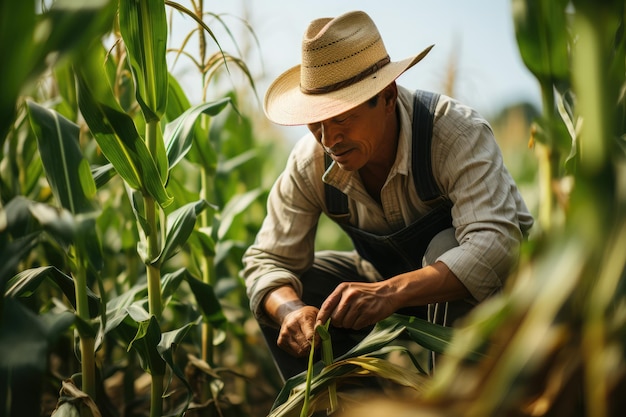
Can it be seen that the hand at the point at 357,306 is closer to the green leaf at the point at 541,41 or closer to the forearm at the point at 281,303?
the forearm at the point at 281,303

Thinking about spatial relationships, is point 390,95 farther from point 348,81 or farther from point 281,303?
point 281,303

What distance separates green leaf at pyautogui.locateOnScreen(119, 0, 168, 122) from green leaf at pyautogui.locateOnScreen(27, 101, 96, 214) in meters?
0.19

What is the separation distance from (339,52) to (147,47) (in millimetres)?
512

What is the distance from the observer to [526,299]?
85 cm

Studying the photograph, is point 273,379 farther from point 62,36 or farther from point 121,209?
point 62,36

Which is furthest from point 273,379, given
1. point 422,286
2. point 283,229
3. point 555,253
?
point 555,253

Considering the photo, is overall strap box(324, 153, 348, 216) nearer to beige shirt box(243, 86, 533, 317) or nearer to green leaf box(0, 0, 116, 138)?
beige shirt box(243, 86, 533, 317)

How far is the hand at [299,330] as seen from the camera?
5.75 feet

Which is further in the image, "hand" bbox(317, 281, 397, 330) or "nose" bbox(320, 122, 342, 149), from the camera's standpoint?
"nose" bbox(320, 122, 342, 149)

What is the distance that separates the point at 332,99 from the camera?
181 centimetres

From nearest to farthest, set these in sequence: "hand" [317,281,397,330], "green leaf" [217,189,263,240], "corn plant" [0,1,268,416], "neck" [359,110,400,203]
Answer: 1. "corn plant" [0,1,268,416]
2. "hand" [317,281,397,330]
3. "neck" [359,110,400,203]
4. "green leaf" [217,189,263,240]

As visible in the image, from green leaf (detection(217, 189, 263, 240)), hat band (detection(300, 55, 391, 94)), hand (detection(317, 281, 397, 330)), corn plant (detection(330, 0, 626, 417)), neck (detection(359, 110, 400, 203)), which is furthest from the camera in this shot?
green leaf (detection(217, 189, 263, 240))

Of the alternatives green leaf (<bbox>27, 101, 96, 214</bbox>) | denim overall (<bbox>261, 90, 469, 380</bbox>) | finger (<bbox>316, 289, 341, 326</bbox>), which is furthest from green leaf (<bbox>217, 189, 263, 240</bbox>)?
green leaf (<bbox>27, 101, 96, 214</bbox>)

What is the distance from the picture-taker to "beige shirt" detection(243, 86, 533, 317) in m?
1.76
